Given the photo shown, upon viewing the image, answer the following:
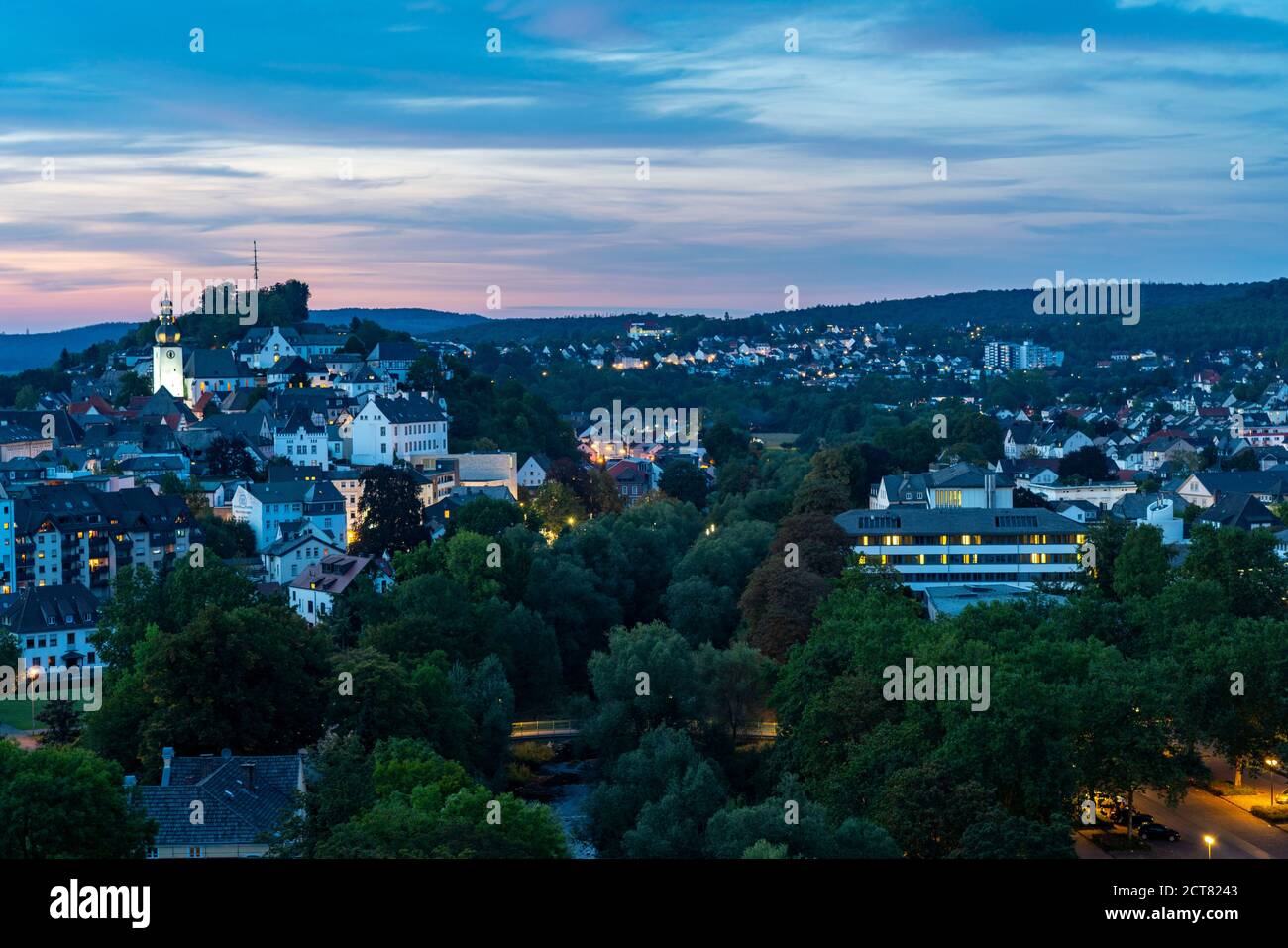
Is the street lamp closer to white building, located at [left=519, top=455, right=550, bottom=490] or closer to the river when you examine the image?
the river

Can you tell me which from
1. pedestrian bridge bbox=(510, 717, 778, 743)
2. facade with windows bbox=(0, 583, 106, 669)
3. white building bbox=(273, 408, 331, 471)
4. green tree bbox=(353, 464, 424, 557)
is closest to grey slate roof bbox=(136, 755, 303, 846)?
pedestrian bridge bbox=(510, 717, 778, 743)

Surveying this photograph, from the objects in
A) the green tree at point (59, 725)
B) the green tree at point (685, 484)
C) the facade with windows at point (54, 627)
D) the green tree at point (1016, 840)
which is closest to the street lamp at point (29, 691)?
the facade with windows at point (54, 627)

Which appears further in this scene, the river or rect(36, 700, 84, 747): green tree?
rect(36, 700, 84, 747): green tree

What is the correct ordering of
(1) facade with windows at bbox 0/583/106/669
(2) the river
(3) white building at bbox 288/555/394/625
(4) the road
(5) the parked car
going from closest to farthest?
1. (4) the road
2. (5) the parked car
3. (2) the river
4. (1) facade with windows at bbox 0/583/106/669
5. (3) white building at bbox 288/555/394/625

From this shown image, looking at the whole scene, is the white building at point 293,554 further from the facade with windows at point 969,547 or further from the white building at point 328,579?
the facade with windows at point 969,547

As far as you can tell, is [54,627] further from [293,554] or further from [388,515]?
[388,515]

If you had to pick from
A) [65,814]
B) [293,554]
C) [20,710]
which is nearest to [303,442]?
[293,554]
